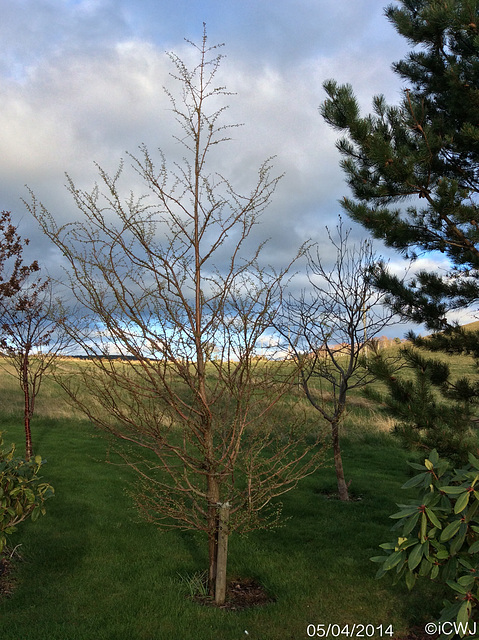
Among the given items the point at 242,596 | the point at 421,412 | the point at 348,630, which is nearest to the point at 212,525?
the point at 242,596

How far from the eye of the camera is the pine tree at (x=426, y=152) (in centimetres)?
543

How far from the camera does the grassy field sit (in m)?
3.99

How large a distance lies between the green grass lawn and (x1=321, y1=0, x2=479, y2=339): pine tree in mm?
3245

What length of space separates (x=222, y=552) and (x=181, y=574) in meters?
0.99

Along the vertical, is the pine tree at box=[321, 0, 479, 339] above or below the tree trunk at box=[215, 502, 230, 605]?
above

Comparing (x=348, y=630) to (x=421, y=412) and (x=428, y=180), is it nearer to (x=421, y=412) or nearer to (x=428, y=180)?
(x=421, y=412)

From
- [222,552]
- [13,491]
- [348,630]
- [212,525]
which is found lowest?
[348,630]

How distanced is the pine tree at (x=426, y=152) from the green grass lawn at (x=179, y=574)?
3245 millimetres

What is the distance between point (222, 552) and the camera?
4.30 m

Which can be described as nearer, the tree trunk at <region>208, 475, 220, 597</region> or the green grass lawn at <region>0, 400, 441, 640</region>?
the green grass lawn at <region>0, 400, 441, 640</region>

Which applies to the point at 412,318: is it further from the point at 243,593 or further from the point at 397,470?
the point at 397,470

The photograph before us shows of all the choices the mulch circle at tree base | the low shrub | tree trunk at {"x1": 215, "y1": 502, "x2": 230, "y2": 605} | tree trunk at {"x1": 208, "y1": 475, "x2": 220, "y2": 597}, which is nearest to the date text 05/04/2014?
the mulch circle at tree base

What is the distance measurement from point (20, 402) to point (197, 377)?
16160 mm

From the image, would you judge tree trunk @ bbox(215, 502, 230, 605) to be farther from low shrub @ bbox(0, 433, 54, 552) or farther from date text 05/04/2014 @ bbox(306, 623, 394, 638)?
low shrub @ bbox(0, 433, 54, 552)
